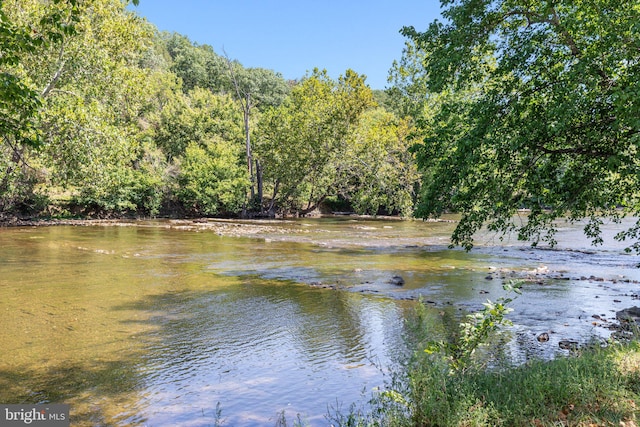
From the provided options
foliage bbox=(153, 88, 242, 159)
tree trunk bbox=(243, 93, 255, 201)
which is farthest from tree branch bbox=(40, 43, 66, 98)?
foliage bbox=(153, 88, 242, 159)

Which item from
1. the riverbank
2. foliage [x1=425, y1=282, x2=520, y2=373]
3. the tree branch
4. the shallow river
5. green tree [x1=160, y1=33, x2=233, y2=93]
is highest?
green tree [x1=160, y1=33, x2=233, y2=93]

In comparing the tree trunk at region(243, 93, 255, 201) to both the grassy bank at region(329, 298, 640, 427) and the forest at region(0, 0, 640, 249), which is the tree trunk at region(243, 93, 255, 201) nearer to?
the forest at region(0, 0, 640, 249)

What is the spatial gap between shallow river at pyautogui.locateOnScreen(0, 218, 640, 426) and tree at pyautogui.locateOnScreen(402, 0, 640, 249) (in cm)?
264

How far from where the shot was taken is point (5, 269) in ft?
47.3

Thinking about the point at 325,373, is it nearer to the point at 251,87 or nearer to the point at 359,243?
the point at 359,243

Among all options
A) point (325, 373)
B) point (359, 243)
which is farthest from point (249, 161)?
point (325, 373)

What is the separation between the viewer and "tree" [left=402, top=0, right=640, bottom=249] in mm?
7484

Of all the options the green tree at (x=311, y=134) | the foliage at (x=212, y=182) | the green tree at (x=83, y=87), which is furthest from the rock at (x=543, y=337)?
the foliage at (x=212, y=182)

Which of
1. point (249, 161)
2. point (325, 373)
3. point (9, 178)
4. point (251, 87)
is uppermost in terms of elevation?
point (251, 87)

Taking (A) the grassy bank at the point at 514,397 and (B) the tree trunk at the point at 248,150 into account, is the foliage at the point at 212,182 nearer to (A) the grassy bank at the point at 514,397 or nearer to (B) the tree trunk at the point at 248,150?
(B) the tree trunk at the point at 248,150

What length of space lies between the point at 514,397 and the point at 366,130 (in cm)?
3716

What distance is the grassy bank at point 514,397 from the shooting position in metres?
4.27

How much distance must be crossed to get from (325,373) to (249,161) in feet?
125

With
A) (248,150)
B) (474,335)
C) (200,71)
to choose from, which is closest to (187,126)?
(248,150)
